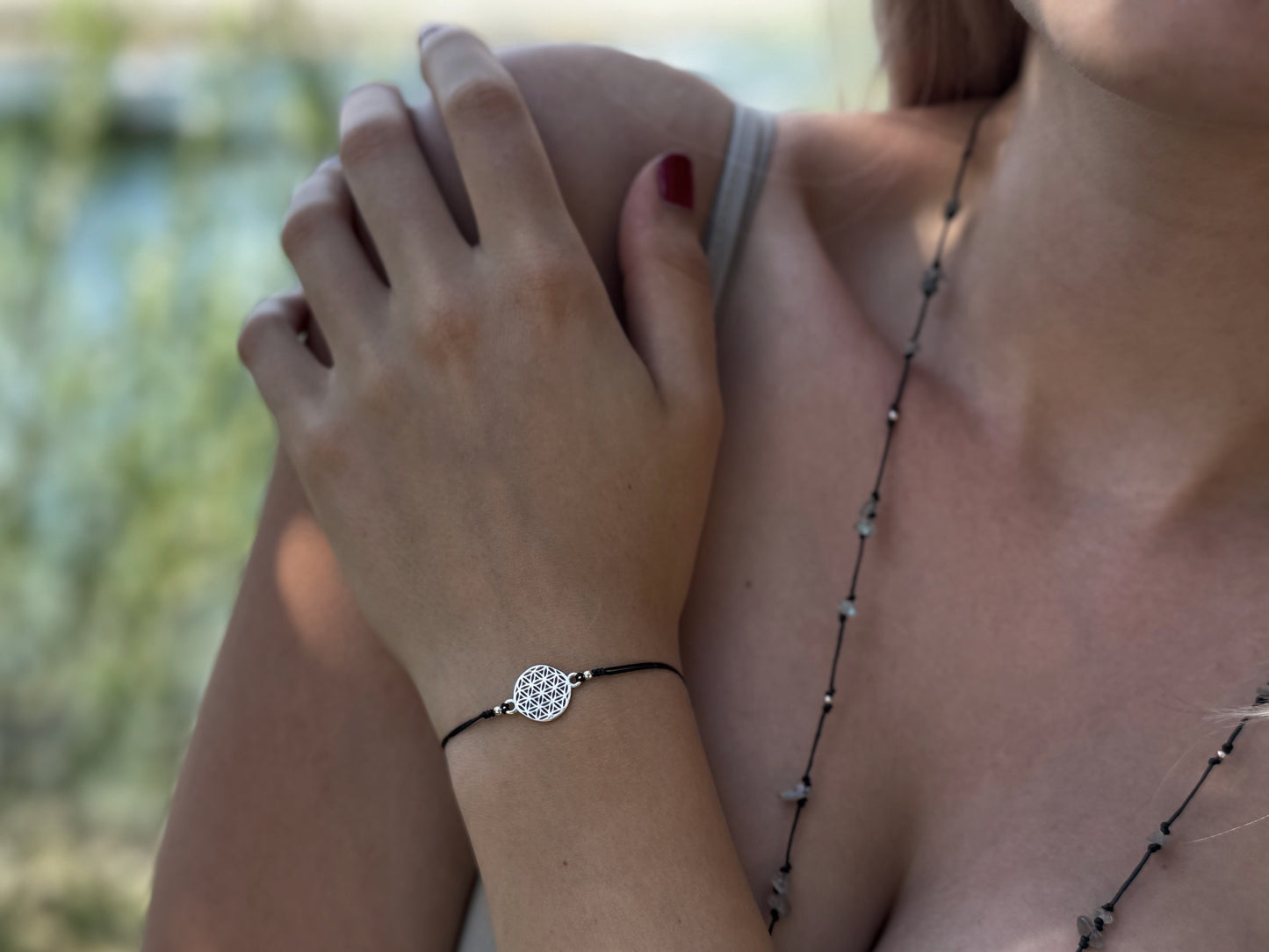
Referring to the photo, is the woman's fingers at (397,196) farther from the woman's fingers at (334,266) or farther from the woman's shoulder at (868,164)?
the woman's shoulder at (868,164)

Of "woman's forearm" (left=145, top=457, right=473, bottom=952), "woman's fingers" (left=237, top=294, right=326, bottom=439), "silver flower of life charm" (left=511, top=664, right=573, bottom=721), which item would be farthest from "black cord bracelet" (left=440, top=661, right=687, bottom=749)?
"woman's fingers" (left=237, top=294, right=326, bottom=439)

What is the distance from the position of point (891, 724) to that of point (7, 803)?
314 cm

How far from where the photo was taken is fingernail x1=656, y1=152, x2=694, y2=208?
117 centimetres

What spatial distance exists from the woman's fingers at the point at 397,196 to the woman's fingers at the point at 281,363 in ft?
0.46

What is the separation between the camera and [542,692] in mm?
978

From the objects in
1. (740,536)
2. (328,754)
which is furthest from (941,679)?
(328,754)

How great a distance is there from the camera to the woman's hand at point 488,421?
1.02m

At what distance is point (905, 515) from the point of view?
1.24m

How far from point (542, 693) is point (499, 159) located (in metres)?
0.51

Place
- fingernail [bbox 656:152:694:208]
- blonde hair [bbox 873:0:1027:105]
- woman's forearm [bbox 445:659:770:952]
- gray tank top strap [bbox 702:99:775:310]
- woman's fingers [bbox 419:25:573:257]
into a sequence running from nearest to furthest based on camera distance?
woman's forearm [bbox 445:659:770:952]
woman's fingers [bbox 419:25:573:257]
fingernail [bbox 656:152:694:208]
gray tank top strap [bbox 702:99:775:310]
blonde hair [bbox 873:0:1027:105]

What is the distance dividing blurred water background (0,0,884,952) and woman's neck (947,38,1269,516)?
2.05m

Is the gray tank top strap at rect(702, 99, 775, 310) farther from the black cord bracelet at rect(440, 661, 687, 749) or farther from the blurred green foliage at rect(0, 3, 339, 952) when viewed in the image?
the blurred green foliage at rect(0, 3, 339, 952)

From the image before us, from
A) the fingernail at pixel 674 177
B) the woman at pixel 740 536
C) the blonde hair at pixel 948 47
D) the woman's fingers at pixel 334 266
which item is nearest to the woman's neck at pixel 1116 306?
the woman at pixel 740 536

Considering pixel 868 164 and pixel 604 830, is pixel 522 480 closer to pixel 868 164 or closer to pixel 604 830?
pixel 604 830
